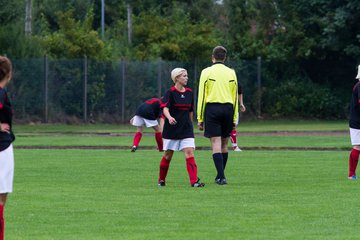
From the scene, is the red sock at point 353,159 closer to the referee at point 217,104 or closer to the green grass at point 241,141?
the referee at point 217,104

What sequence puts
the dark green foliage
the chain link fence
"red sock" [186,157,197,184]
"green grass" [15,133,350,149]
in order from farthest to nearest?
the dark green foliage, the chain link fence, "green grass" [15,133,350,149], "red sock" [186,157,197,184]

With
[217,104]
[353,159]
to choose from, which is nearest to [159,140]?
[353,159]

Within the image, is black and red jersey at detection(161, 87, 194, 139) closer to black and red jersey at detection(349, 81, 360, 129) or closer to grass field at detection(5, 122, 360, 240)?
grass field at detection(5, 122, 360, 240)

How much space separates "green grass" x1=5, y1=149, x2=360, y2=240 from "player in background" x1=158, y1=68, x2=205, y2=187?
0.49 m

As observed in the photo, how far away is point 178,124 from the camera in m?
16.9

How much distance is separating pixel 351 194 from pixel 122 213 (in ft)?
12.4

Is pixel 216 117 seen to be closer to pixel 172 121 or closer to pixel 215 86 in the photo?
pixel 215 86

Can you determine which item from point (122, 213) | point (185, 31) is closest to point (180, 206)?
point (122, 213)

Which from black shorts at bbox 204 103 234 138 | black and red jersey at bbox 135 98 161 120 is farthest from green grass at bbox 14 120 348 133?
black shorts at bbox 204 103 234 138

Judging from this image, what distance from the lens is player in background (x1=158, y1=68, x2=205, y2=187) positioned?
16812 mm

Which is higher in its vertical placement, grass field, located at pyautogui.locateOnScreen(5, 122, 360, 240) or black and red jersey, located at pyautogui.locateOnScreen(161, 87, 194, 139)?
black and red jersey, located at pyautogui.locateOnScreen(161, 87, 194, 139)

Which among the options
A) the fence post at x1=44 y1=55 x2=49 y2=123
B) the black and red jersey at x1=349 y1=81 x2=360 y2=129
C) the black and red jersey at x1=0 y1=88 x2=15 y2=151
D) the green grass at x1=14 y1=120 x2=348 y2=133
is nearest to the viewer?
the black and red jersey at x1=0 y1=88 x2=15 y2=151

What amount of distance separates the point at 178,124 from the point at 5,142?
704 cm

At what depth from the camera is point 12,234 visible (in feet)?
36.4
